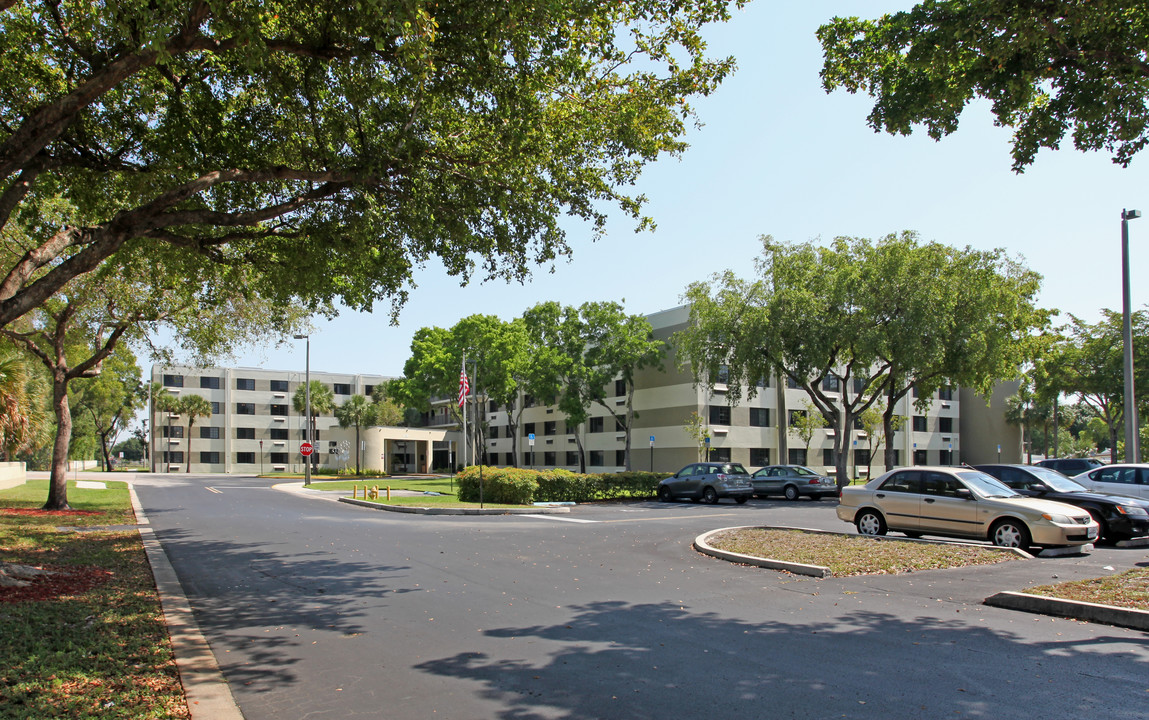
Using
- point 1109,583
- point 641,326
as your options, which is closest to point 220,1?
point 1109,583

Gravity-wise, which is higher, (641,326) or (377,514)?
(641,326)

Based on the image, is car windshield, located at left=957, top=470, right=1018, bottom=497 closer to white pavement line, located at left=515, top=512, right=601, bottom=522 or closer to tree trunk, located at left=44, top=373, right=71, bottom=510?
white pavement line, located at left=515, top=512, right=601, bottom=522

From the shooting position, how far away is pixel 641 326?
47.0 metres

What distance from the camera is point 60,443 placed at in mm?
21281

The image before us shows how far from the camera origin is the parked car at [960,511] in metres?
12.3

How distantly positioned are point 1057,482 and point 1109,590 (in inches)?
333

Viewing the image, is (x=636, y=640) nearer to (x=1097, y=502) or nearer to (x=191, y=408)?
(x=1097, y=502)

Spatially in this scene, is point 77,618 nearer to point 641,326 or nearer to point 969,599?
point 969,599

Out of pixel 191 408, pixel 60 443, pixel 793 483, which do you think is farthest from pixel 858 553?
pixel 191 408

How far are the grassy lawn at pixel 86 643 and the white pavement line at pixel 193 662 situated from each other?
83 mm

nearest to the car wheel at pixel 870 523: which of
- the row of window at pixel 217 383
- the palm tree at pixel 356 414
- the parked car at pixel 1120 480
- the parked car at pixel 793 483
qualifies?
the parked car at pixel 1120 480

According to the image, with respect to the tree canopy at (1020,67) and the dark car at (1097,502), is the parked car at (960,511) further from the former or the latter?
the tree canopy at (1020,67)

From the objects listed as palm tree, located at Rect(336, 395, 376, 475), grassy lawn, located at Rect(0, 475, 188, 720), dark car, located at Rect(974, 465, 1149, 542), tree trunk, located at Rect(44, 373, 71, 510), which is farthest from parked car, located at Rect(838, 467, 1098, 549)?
palm tree, located at Rect(336, 395, 376, 475)

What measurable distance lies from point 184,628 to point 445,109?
27.2 feet
